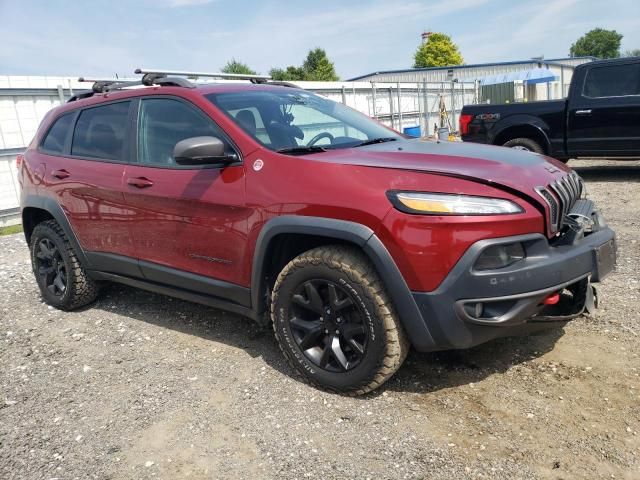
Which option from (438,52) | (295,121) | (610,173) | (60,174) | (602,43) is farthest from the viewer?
(602,43)

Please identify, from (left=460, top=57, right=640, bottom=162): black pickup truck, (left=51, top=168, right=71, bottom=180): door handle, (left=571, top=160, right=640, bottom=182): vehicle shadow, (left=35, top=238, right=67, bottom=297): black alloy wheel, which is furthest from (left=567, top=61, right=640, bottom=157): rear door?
(left=35, top=238, right=67, bottom=297): black alloy wheel

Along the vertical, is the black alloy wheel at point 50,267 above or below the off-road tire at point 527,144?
below

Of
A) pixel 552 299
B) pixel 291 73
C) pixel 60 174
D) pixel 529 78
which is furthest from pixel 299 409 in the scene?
pixel 291 73

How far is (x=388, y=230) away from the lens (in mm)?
2551

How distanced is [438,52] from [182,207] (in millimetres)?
68449

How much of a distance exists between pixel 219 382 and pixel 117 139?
1954 millimetres

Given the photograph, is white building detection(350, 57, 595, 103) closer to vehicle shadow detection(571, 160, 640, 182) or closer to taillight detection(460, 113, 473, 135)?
vehicle shadow detection(571, 160, 640, 182)

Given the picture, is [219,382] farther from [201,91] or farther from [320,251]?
[201,91]

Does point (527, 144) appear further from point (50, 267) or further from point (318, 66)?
point (318, 66)

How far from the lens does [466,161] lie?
2.79 m

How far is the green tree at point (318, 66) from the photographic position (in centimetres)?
5325

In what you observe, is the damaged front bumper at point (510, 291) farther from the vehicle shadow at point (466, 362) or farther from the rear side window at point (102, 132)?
the rear side window at point (102, 132)

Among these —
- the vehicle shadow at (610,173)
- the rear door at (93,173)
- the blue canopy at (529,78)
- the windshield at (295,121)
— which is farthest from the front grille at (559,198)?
the blue canopy at (529,78)

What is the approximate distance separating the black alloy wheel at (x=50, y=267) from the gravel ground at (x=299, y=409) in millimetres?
588
